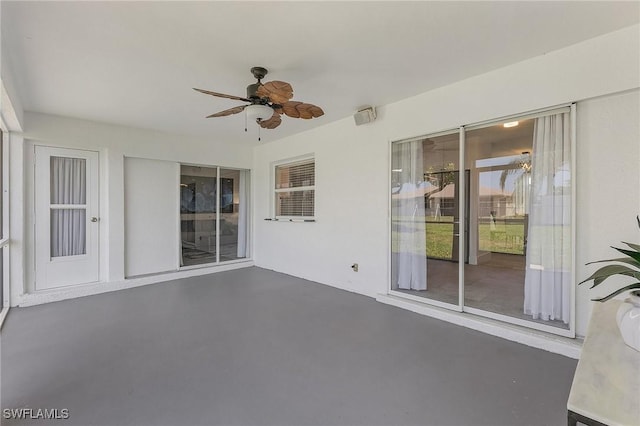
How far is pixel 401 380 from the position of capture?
2211mm

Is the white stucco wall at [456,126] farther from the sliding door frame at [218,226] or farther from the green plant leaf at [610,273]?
the green plant leaf at [610,273]

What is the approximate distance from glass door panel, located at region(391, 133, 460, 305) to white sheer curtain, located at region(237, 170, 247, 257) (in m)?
3.69

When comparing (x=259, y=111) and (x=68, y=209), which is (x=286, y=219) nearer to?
(x=259, y=111)

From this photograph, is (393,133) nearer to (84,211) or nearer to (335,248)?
(335,248)

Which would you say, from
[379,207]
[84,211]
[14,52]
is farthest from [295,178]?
[14,52]

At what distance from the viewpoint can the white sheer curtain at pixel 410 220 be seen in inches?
155

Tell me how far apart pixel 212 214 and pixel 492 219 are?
508cm

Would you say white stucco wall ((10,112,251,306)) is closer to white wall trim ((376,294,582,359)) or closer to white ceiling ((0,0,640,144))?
white ceiling ((0,0,640,144))

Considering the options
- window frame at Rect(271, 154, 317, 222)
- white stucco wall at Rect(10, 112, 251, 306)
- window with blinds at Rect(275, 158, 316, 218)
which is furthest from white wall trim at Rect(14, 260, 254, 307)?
window with blinds at Rect(275, 158, 316, 218)

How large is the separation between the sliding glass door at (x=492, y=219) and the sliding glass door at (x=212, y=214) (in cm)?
373

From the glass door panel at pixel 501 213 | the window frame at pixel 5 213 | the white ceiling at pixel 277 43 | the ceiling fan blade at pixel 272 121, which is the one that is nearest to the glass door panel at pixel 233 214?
the white ceiling at pixel 277 43

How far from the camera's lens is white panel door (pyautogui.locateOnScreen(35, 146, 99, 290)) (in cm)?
425

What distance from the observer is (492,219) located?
4.11 m

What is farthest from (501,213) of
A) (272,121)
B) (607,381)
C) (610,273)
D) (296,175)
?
(296,175)
